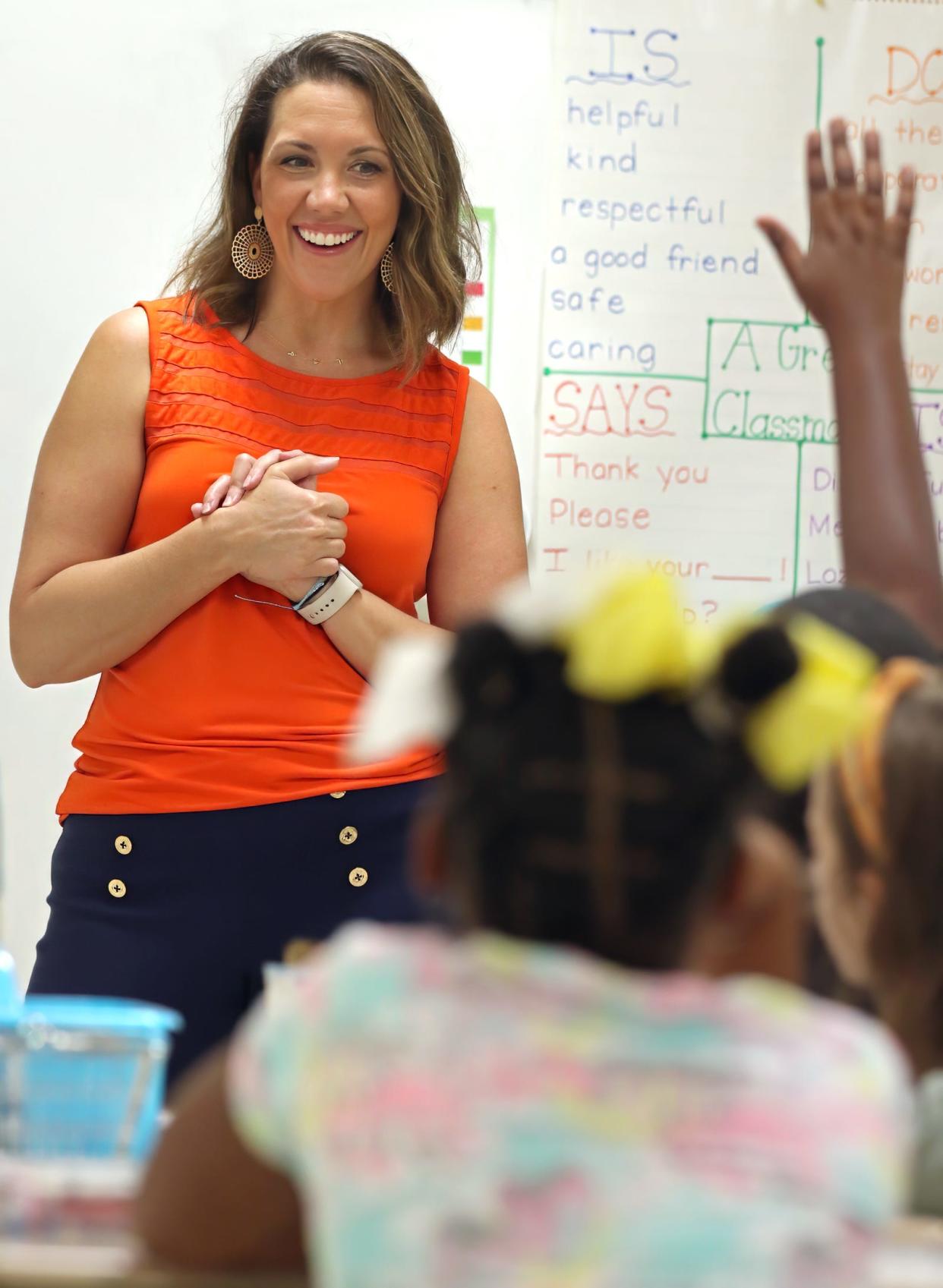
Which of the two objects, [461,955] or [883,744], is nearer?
[461,955]

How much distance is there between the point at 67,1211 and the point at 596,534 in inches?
83.6

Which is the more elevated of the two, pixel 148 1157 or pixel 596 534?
pixel 596 534

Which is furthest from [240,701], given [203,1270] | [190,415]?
[203,1270]

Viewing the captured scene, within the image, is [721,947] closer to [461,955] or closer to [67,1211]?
[461,955]

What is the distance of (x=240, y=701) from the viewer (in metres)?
2.10

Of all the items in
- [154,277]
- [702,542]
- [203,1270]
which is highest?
[154,277]

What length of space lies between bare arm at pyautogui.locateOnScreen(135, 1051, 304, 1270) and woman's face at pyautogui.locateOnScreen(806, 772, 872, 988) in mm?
505

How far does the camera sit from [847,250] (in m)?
1.55

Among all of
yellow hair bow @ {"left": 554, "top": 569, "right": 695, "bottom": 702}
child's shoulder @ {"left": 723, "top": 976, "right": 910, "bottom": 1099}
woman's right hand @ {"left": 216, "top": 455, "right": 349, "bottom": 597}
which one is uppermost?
woman's right hand @ {"left": 216, "top": 455, "right": 349, "bottom": 597}

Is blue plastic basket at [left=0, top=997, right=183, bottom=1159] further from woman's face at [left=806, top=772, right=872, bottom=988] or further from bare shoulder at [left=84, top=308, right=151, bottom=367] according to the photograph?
bare shoulder at [left=84, top=308, right=151, bottom=367]

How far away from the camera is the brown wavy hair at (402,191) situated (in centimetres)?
225

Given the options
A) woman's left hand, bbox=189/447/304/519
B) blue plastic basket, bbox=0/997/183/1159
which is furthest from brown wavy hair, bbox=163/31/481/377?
blue plastic basket, bbox=0/997/183/1159

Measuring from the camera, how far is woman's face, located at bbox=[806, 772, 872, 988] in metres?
1.23

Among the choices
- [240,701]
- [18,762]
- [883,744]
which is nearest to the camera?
[883,744]
